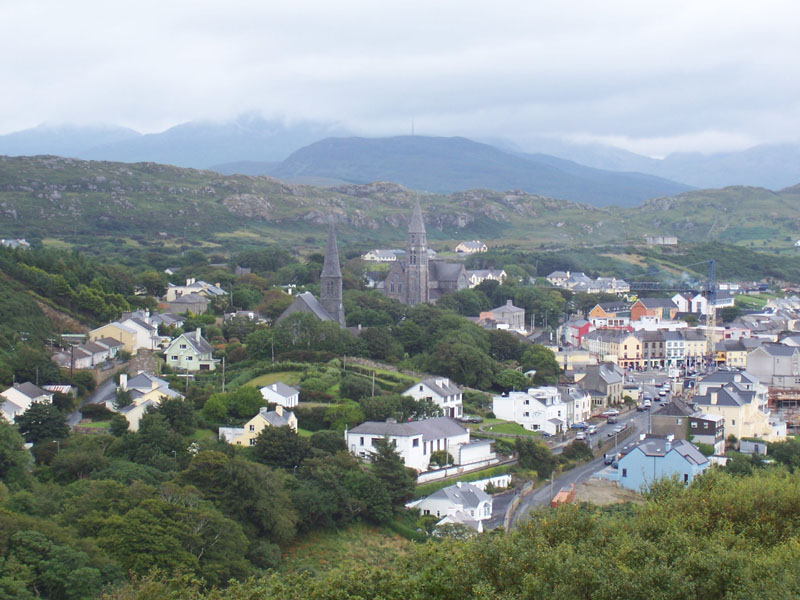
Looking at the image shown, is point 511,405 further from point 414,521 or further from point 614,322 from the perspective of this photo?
point 614,322

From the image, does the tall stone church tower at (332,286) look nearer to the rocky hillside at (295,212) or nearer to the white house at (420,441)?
the white house at (420,441)

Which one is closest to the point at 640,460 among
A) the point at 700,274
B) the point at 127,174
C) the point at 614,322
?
the point at 614,322

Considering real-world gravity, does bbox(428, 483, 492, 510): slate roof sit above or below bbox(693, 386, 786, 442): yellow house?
above

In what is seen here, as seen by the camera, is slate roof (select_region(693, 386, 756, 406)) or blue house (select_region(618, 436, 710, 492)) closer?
blue house (select_region(618, 436, 710, 492))

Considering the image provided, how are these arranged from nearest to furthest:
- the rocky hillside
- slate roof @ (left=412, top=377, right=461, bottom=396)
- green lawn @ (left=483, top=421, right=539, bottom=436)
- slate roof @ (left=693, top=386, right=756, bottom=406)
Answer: green lawn @ (left=483, top=421, right=539, bottom=436) < slate roof @ (left=412, top=377, right=461, bottom=396) < slate roof @ (left=693, top=386, right=756, bottom=406) < the rocky hillside

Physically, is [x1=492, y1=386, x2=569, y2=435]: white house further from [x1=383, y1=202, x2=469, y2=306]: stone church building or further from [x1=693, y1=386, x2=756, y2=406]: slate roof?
[x1=383, y1=202, x2=469, y2=306]: stone church building

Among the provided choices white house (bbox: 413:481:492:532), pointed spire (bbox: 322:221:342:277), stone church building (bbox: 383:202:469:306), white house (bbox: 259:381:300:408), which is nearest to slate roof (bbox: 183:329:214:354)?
white house (bbox: 259:381:300:408)

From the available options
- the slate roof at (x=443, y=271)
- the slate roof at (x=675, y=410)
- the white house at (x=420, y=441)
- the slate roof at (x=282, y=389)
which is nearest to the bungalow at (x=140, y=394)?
the slate roof at (x=282, y=389)

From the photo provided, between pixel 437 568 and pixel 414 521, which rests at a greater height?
pixel 437 568
